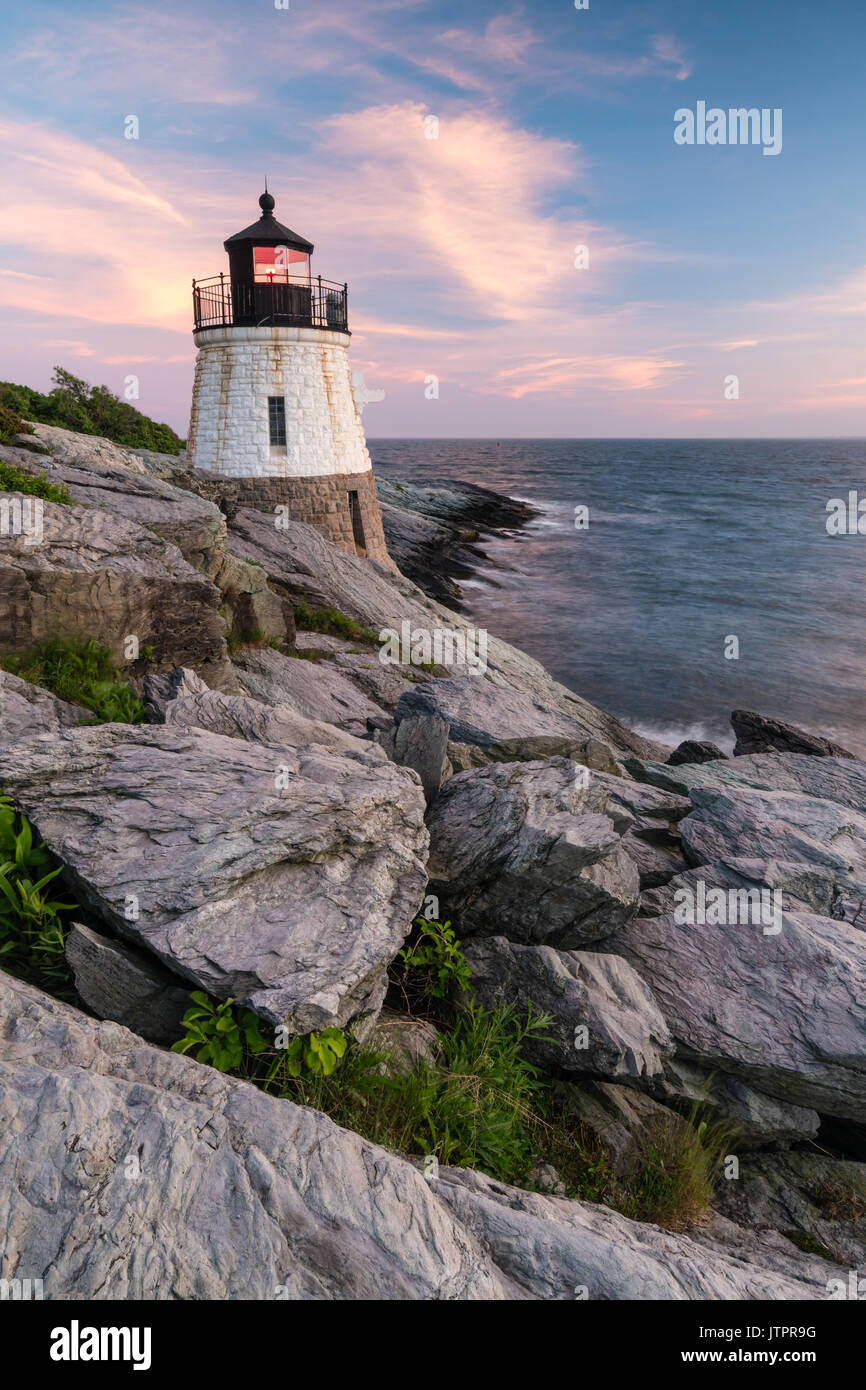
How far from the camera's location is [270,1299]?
138 inches

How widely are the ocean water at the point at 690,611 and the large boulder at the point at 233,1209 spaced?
24567 millimetres

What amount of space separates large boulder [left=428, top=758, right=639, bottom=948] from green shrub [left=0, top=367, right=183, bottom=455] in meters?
20.5

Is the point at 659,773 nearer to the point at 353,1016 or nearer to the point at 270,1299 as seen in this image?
the point at 353,1016

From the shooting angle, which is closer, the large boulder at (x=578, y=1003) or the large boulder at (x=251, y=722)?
the large boulder at (x=578, y=1003)

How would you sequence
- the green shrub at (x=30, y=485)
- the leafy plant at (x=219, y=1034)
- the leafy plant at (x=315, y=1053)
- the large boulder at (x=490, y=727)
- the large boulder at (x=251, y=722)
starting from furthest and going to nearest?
the green shrub at (x=30, y=485) → the large boulder at (x=490, y=727) → the large boulder at (x=251, y=722) → the leafy plant at (x=315, y=1053) → the leafy plant at (x=219, y=1034)

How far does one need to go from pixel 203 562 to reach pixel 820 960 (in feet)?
36.3

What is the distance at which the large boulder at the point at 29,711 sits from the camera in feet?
23.0

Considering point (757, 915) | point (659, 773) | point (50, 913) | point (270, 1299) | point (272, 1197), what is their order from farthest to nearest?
point (659, 773) < point (757, 915) < point (50, 913) < point (272, 1197) < point (270, 1299)

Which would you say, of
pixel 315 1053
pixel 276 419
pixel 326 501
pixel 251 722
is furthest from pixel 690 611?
pixel 315 1053

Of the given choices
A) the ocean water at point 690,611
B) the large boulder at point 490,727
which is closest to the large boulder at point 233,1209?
the large boulder at point 490,727

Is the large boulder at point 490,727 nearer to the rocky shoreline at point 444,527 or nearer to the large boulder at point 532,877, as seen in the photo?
the large boulder at point 532,877

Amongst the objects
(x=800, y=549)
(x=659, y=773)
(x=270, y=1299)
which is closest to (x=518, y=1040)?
(x=270, y=1299)

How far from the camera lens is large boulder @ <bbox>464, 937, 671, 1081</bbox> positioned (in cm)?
616

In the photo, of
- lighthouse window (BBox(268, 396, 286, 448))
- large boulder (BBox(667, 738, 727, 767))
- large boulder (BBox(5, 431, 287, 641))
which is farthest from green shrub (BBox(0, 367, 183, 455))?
large boulder (BBox(667, 738, 727, 767))
